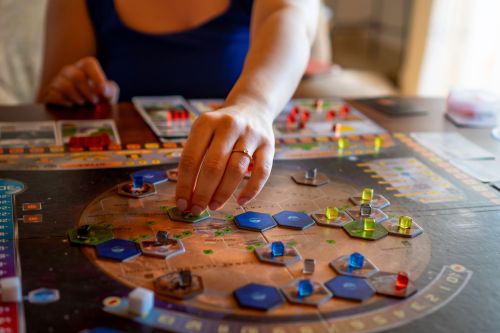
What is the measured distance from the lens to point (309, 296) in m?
0.68

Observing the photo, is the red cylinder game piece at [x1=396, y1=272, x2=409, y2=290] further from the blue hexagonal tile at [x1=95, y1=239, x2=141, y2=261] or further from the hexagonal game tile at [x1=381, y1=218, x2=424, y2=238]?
the blue hexagonal tile at [x1=95, y1=239, x2=141, y2=261]

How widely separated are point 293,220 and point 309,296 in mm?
190

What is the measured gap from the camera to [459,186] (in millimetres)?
1011

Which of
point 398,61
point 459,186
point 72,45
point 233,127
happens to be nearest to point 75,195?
point 233,127

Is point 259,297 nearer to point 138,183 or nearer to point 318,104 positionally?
point 138,183

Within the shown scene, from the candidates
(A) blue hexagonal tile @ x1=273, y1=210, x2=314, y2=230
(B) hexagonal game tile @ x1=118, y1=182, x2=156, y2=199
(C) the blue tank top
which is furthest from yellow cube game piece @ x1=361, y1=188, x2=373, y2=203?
(C) the blue tank top

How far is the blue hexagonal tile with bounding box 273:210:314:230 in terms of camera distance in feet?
2.75

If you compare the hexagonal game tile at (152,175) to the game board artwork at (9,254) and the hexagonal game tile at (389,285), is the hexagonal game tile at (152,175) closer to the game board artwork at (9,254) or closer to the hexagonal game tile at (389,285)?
Answer: the game board artwork at (9,254)

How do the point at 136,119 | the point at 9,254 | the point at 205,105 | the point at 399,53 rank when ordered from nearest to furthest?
the point at 9,254 → the point at 136,119 → the point at 205,105 → the point at 399,53

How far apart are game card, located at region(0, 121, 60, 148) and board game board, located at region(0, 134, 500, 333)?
0.15 metres

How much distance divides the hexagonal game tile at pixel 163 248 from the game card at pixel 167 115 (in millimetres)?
437

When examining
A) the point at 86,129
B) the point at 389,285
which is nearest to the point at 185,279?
the point at 389,285

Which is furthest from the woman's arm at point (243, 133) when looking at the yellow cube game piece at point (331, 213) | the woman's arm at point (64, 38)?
the woman's arm at point (64, 38)

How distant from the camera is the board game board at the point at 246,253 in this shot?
2.08ft
